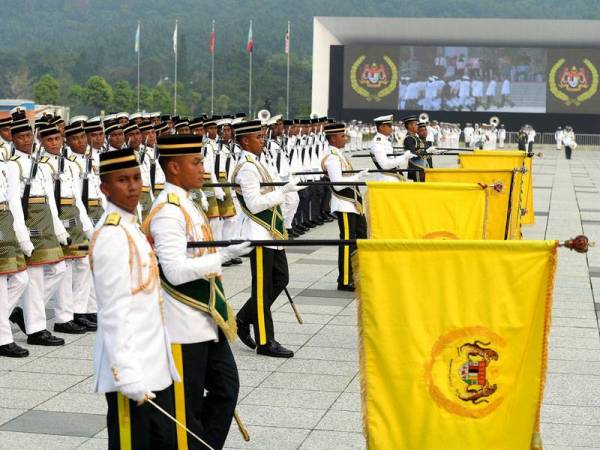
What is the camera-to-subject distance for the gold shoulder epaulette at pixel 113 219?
4.70 meters

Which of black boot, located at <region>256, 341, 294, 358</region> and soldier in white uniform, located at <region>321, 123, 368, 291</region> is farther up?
soldier in white uniform, located at <region>321, 123, 368, 291</region>

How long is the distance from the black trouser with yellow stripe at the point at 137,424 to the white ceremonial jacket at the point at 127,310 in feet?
0.23

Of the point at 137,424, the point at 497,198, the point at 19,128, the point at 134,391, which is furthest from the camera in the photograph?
the point at 497,198

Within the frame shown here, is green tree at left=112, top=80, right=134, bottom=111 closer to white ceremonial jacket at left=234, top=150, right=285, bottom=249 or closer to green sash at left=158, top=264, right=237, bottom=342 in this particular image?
white ceremonial jacket at left=234, top=150, right=285, bottom=249

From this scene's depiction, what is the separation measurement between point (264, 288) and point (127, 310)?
13.9 feet

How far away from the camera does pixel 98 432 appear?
6.58 m

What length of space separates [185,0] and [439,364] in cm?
15527

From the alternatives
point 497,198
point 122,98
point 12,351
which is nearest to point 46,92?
point 122,98

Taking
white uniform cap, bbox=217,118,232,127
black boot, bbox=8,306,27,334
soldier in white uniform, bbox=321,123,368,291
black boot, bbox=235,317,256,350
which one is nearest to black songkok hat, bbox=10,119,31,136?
black boot, bbox=8,306,27,334

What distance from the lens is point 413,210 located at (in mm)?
9492

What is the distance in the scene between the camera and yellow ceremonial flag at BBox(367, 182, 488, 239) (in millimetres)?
9422

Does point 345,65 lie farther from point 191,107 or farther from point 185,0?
point 185,0

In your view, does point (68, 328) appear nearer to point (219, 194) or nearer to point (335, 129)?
point (335, 129)

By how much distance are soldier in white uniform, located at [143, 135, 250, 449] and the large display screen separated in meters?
71.4
